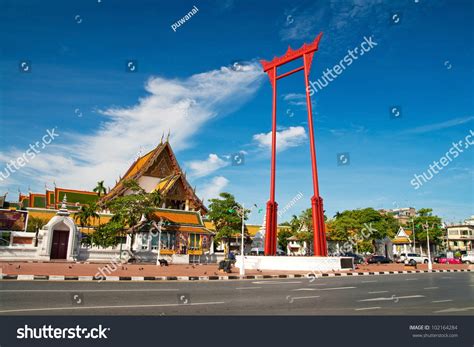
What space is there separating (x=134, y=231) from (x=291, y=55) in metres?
20.2

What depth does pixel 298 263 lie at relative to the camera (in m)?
25.0

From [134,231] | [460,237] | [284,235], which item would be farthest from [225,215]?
[460,237]

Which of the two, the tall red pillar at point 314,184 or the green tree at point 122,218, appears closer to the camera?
the tall red pillar at point 314,184

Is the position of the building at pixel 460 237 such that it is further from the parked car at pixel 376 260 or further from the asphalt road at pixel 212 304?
the asphalt road at pixel 212 304

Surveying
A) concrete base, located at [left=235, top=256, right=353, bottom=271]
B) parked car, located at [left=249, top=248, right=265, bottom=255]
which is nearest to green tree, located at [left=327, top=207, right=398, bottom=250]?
parked car, located at [left=249, top=248, right=265, bottom=255]

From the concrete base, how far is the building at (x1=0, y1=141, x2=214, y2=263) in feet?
30.5

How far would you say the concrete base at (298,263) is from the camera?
24916mm

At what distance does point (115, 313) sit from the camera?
7.44 meters

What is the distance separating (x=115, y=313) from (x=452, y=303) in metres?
9.25

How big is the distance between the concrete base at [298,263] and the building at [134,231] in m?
9.29

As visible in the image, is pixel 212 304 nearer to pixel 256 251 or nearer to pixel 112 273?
pixel 112 273

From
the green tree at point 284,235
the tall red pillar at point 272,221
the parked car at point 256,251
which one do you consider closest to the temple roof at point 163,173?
the parked car at point 256,251
